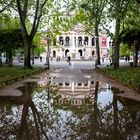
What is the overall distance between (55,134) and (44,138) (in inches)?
19.9

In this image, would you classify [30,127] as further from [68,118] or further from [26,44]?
[26,44]

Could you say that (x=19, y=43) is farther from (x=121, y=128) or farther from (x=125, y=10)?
(x=121, y=128)

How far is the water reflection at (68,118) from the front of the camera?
374 inches

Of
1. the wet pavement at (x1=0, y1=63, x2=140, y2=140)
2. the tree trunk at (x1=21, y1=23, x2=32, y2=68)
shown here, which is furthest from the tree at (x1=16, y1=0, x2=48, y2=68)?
the wet pavement at (x1=0, y1=63, x2=140, y2=140)

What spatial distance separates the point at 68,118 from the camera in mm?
11750

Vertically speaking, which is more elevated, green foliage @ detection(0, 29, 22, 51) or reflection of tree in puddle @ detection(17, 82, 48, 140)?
green foliage @ detection(0, 29, 22, 51)

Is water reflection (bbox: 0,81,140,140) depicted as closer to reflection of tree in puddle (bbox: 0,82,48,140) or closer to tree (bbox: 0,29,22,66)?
reflection of tree in puddle (bbox: 0,82,48,140)

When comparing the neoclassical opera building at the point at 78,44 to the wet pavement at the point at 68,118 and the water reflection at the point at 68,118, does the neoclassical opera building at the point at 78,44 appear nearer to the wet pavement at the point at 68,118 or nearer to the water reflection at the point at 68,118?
the wet pavement at the point at 68,118

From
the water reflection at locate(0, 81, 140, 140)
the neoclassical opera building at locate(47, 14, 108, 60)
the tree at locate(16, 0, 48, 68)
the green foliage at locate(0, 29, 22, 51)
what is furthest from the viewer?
the neoclassical opera building at locate(47, 14, 108, 60)

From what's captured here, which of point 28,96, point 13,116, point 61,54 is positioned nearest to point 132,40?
point 28,96

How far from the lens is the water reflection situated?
9.51m

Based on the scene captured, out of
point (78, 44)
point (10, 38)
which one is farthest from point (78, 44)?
point (10, 38)

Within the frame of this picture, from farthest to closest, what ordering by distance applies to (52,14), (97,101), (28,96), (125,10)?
1. (52,14)
2. (125,10)
3. (28,96)
4. (97,101)

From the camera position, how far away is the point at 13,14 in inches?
1879
